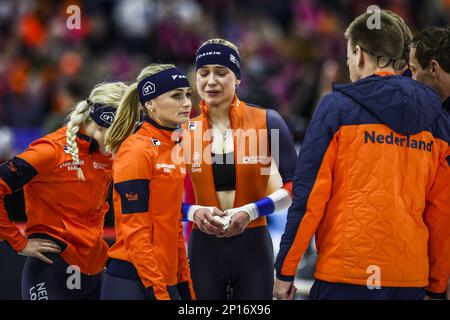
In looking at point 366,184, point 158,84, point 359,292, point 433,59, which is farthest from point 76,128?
point 433,59

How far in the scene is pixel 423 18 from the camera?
1292 centimetres

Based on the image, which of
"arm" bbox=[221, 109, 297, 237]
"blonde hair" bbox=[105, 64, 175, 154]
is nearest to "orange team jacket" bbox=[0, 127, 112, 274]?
"blonde hair" bbox=[105, 64, 175, 154]

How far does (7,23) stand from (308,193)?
1101 centimetres

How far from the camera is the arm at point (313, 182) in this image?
13.5 feet

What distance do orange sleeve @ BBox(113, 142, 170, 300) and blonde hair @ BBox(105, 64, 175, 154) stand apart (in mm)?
235

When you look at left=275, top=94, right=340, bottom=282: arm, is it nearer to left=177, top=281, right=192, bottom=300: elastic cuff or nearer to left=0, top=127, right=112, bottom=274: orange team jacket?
left=177, top=281, right=192, bottom=300: elastic cuff

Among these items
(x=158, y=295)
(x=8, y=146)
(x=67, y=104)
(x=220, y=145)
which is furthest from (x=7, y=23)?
(x=158, y=295)

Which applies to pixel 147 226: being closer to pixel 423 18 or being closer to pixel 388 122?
pixel 388 122

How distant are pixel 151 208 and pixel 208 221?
1.85 feet

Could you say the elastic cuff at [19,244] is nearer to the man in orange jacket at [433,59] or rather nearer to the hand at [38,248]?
the hand at [38,248]

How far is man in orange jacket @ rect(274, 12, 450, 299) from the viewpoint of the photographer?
13.5 feet

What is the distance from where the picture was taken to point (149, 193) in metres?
4.56

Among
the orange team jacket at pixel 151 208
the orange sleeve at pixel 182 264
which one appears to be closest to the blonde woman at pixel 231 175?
the orange sleeve at pixel 182 264

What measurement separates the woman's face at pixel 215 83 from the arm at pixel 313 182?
4.00ft
